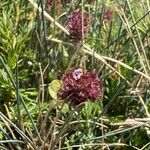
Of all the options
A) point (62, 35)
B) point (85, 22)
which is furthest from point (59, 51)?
point (85, 22)

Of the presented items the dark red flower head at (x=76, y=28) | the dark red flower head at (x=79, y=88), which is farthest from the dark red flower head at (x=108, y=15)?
the dark red flower head at (x=79, y=88)

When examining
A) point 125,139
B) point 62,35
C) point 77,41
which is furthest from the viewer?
point 62,35

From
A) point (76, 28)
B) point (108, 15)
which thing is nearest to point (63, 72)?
point (76, 28)

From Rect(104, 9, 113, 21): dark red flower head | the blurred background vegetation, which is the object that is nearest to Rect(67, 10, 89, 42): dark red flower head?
the blurred background vegetation

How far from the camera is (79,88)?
876mm

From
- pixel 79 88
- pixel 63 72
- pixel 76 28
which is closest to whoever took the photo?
pixel 79 88

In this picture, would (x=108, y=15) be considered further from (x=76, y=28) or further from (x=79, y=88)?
Answer: (x=79, y=88)

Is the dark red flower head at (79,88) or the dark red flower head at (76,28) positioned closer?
the dark red flower head at (79,88)

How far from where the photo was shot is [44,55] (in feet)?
4.49

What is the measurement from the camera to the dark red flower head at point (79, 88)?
2.87ft

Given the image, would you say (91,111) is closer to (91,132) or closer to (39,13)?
(91,132)

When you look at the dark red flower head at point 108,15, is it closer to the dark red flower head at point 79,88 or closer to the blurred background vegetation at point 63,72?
the blurred background vegetation at point 63,72

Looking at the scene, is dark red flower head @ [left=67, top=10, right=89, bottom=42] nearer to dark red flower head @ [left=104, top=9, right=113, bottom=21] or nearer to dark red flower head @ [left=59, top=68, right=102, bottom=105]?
dark red flower head @ [left=59, top=68, right=102, bottom=105]

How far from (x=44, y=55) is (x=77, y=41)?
0.74 ft
